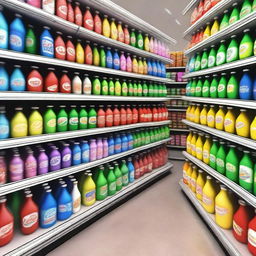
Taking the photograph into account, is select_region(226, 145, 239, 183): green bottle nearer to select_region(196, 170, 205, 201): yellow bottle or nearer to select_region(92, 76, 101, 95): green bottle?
select_region(196, 170, 205, 201): yellow bottle

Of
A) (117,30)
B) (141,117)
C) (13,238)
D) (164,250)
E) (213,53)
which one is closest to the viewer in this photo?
(13,238)

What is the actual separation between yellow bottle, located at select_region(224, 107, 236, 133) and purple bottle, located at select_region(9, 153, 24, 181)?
1824mm

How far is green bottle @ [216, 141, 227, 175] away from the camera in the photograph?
6.39 ft

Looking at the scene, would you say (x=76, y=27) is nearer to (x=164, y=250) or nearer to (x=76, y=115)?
(x=76, y=115)

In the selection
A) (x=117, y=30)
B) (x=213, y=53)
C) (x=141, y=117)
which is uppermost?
(x=117, y=30)

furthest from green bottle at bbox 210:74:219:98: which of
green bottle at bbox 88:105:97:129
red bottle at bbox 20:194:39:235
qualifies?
red bottle at bbox 20:194:39:235

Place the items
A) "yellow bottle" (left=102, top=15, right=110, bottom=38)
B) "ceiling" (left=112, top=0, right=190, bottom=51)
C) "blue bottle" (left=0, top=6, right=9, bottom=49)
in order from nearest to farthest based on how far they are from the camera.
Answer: "blue bottle" (left=0, top=6, right=9, bottom=49) → "yellow bottle" (left=102, top=15, right=110, bottom=38) → "ceiling" (left=112, top=0, right=190, bottom=51)

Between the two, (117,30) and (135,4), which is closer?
(117,30)

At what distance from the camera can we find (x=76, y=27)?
1.95 m

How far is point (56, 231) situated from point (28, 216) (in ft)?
0.97

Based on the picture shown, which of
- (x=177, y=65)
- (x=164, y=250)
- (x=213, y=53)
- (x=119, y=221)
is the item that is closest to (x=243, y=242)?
(x=164, y=250)

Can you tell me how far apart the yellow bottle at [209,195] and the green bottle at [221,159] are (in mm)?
228

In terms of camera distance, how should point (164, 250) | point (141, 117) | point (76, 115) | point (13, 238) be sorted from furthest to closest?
point (141, 117)
point (76, 115)
point (164, 250)
point (13, 238)

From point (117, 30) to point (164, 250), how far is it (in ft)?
8.27
